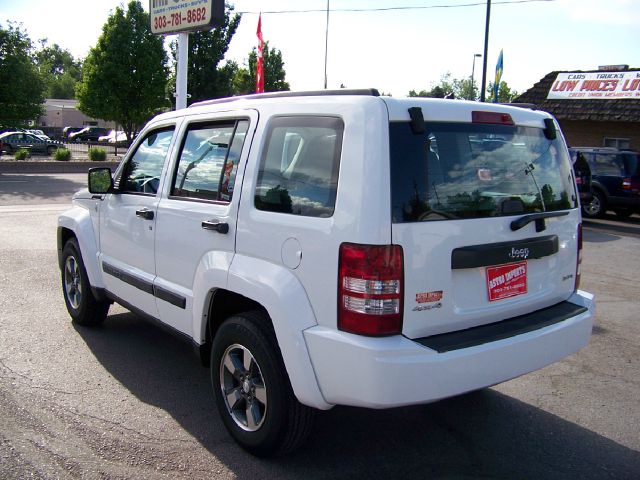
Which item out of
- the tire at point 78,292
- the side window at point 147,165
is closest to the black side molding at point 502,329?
the side window at point 147,165

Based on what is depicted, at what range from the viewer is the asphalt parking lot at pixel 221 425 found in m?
3.42

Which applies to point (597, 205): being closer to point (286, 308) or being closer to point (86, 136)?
point (286, 308)

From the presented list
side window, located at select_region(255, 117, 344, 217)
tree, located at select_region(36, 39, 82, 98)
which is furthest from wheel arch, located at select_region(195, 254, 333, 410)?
tree, located at select_region(36, 39, 82, 98)

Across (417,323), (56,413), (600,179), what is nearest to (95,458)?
(56,413)

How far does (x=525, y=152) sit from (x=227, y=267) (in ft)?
6.05

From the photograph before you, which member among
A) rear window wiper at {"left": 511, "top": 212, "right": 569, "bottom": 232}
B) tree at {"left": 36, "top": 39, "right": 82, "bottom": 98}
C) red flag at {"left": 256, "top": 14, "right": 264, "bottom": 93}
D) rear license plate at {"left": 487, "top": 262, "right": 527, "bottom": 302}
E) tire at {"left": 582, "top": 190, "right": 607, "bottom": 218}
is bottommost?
tire at {"left": 582, "top": 190, "right": 607, "bottom": 218}

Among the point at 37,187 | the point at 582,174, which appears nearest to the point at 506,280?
the point at 582,174

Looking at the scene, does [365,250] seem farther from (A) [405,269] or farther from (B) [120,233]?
(B) [120,233]

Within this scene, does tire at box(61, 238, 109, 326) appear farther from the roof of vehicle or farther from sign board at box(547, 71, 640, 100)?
sign board at box(547, 71, 640, 100)

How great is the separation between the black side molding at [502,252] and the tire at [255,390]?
107cm

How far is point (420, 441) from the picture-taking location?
376cm

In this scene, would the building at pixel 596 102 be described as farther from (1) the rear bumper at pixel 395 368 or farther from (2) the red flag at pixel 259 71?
(1) the rear bumper at pixel 395 368

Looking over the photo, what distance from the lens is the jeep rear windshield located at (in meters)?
2.99

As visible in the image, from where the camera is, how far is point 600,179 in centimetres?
1595
